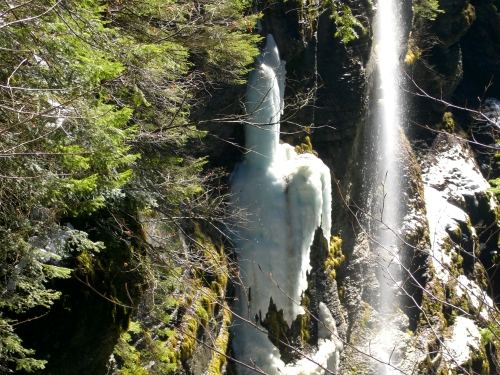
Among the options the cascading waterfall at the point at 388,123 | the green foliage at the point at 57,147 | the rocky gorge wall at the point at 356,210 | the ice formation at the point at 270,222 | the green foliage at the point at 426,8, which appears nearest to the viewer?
the green foliage at the point at 57,147

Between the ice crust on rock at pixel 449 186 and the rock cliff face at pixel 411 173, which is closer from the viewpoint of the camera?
the rock cliff face at pixel 411 173

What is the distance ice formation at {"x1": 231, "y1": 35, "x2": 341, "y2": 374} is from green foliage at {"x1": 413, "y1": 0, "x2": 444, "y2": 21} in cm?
792

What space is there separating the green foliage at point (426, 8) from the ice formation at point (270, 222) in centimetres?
792

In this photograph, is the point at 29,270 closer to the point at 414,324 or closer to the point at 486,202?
the point at 414,324

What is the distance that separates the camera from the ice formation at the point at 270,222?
10.7 metres

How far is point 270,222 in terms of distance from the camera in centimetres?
1088

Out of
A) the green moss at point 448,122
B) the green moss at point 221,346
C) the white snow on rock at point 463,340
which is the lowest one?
the white snow on rock at point 463,340

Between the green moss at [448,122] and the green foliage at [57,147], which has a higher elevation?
the green foliage at [57,147]

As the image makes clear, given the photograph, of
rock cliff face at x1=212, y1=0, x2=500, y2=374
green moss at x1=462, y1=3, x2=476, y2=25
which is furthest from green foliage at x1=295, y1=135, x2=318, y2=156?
green moss at x1=462, y1=3, x2=476, y2=25

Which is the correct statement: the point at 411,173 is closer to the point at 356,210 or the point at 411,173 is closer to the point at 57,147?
the point at 356,210

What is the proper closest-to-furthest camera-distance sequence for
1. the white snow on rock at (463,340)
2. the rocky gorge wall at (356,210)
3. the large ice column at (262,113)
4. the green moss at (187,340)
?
the rocky gorge wall at (356,210), the green moss at (187,340), the large ice column at (262,113), the white snow on rock at (463,340)

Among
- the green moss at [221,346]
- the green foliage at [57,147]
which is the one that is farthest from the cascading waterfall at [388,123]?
the green foliage at [57,147]

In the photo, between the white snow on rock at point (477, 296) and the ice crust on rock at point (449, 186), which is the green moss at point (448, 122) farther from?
the white snow on rock at point (477, 296)

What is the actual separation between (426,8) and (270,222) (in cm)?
946
